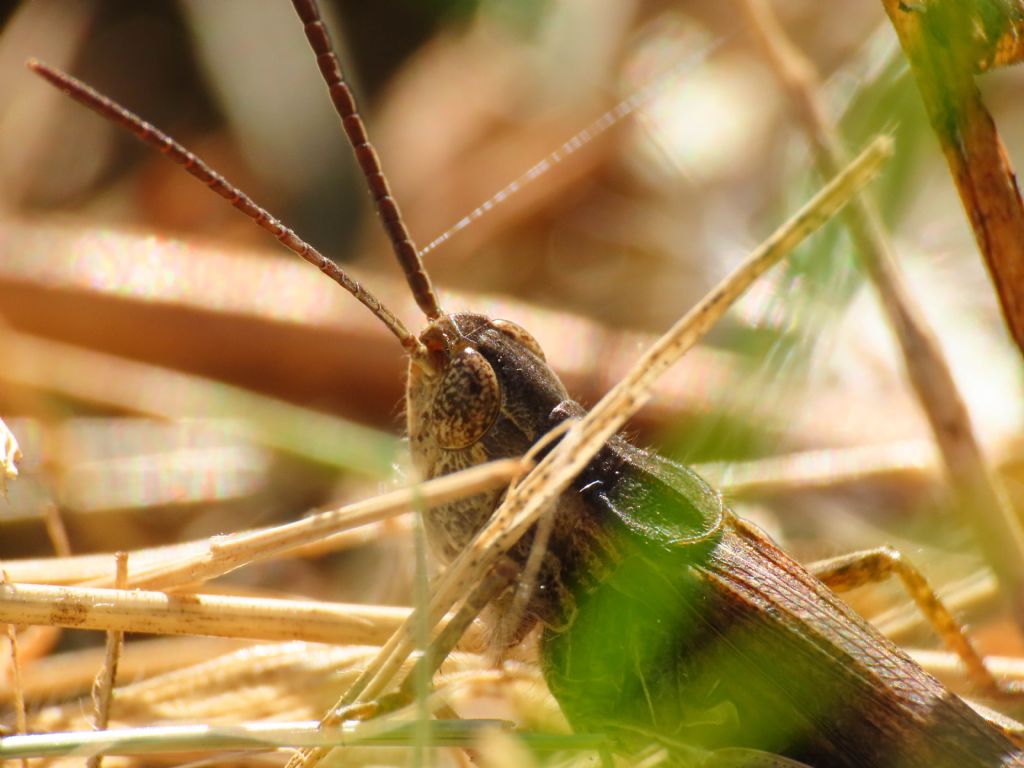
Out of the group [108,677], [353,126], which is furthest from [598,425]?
[108,677]

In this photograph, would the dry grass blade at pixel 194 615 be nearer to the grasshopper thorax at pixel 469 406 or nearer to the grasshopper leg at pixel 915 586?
the grasshopper thorax at pixel 469 406

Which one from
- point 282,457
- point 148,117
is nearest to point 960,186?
point 282,457

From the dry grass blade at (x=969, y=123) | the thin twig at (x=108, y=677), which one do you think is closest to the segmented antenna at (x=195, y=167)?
the thin twig at (x=108, y=677)

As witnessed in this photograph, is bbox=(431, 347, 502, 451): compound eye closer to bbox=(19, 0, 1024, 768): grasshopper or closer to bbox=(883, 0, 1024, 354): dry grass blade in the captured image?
bbox=(19, 0, 1024, 768): grasshopper

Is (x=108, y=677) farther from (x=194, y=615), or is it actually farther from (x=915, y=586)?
(x=915, y=586)

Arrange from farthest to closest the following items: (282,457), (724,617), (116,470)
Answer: (282,457) → (116,470) → (724,617)

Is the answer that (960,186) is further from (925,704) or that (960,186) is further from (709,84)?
(709,84)
